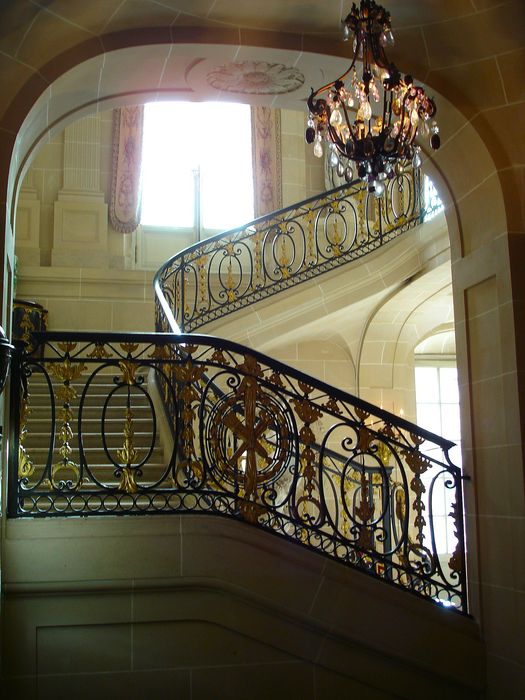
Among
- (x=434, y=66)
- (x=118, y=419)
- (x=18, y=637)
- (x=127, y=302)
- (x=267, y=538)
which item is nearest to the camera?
(x=18, y=637)

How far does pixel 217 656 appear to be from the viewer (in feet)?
17.1

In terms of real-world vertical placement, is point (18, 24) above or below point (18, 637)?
above

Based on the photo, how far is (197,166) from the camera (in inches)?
500

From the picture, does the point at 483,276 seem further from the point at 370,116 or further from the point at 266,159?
the point at 266,159

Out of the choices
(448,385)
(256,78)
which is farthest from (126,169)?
(256,78)

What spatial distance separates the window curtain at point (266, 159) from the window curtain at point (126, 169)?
5.33ft

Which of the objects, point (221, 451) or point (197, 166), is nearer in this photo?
point (221, 451)

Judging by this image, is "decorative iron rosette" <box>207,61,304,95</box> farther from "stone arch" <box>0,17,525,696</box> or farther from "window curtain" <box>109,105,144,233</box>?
"window curtain" <box>109,105,144,233</box>

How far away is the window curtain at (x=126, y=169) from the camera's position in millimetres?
11617

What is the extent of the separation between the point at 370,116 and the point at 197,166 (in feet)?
27.4

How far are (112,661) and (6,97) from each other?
327 centimetres

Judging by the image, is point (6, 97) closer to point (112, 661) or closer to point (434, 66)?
point (434, 66)

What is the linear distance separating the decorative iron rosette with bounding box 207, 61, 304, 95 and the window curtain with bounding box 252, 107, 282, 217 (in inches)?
234

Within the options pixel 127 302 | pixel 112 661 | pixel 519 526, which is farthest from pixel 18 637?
pixel 127 302
